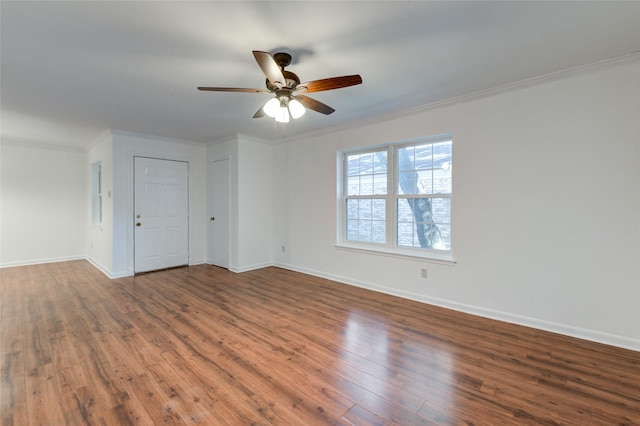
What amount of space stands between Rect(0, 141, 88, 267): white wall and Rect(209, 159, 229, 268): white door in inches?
120

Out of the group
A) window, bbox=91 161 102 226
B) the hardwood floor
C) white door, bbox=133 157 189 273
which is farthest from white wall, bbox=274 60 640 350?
window, bbox=91 161 102 226

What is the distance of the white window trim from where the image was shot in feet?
11.5

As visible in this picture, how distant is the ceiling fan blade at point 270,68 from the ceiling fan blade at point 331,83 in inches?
6.9

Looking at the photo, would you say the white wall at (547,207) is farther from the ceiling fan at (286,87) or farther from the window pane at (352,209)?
the ceiling fan at (286,87)

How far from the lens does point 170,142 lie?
17.2 feet

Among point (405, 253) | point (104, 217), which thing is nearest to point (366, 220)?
point (405, 253)

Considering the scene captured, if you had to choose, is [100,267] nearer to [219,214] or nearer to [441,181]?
[219,214]

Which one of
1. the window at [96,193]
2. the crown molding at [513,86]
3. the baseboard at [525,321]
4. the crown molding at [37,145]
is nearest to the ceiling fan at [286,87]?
the crown molding at [513,86]

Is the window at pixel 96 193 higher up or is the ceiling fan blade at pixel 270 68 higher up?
the ceiling fan blade at pixel 270 68

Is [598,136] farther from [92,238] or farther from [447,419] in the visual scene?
[92,238]

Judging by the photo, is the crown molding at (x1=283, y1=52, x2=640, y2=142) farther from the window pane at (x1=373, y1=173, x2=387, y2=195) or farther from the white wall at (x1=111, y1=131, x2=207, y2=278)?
the white wall at (x1=111, y1=131, x2=207, y2=278)

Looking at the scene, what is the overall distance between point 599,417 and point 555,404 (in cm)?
20

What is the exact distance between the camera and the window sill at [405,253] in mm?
3387

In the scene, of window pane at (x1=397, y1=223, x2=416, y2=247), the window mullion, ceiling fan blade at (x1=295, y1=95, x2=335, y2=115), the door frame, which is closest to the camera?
ceiling fan blade at (x1=295, y1=95, x2=335, y2=115)
